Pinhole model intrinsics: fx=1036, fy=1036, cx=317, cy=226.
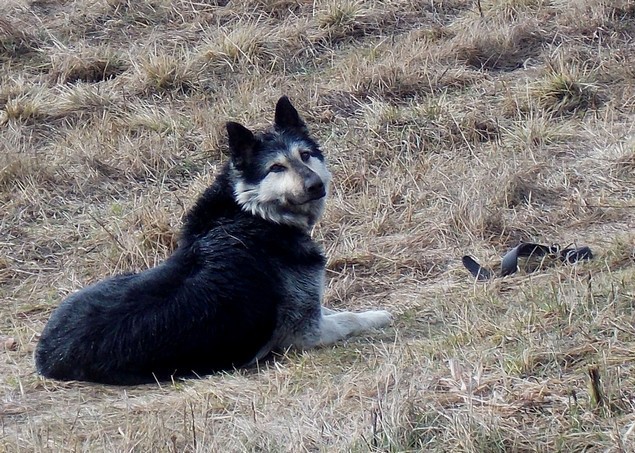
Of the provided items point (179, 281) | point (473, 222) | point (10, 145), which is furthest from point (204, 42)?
point (179, 281)

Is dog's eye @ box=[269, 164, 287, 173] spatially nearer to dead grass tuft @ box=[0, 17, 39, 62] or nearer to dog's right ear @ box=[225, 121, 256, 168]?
dog's right ear @ box=[225, 121, 256, 168]

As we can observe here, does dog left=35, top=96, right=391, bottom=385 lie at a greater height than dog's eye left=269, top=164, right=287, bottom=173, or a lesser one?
lesser

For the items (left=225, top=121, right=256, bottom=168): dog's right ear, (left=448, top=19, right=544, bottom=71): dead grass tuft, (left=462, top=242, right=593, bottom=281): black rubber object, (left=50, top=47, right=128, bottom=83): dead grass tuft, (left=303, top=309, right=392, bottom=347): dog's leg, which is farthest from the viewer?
(left=50, top=47, right=128, bottom=83): dead grass tuft

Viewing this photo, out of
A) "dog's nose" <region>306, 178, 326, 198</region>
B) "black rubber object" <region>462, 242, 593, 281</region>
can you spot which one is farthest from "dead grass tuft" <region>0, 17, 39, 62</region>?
"black rubber object" <region>462, 242, 593, 281</region>

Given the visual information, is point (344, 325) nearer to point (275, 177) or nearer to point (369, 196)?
point (275, 177)

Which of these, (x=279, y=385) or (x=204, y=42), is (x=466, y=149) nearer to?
(x=204, y=42)

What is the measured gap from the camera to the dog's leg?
6543 millimetres

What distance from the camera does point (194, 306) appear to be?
20.3ft

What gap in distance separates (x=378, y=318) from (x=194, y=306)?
1243 mm

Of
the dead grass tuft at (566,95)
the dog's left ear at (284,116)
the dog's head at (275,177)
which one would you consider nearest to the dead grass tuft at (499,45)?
the dead grass tuft at (566,95)

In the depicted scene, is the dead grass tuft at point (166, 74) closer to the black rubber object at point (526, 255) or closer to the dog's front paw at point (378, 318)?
the black rubber object at point (526, 255)

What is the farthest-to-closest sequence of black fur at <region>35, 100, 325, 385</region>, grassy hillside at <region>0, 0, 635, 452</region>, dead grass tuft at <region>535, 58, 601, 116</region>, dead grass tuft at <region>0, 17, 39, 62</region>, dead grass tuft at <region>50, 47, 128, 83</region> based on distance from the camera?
dead grass tuft at <region>0, 17, 39, 62</region> < dead grass tuft at <region>50, 47, 128, 83</region> < dead grass tuft at <region>535, 58, 601, 116</region> < black fur at <region>35, 100, 325, 385</region> < grassy hillside at <region>0, 0, 635, 452</region>

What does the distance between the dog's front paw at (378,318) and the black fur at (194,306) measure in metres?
0.35

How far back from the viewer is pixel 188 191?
31.3 ft
